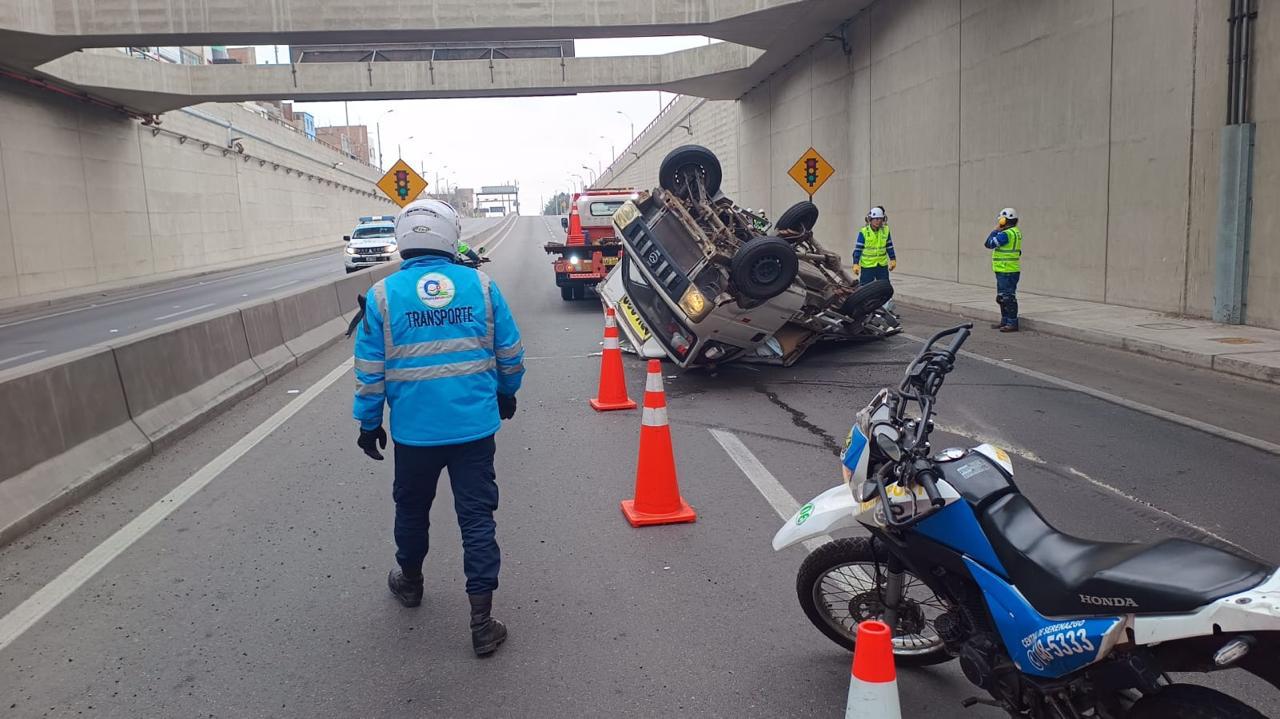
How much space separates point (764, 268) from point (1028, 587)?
7372 mm

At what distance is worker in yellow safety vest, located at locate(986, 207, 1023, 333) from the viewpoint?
14.1 m

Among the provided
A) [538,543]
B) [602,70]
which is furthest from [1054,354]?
[602,70]

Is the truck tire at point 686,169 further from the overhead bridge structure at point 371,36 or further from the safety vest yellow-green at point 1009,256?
the overhead bridge structure at point 371,36

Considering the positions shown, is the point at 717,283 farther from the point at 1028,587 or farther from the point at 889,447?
the point at 1028,587

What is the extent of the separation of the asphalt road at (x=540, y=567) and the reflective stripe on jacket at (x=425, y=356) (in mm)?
981

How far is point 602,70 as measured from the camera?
35375 mm

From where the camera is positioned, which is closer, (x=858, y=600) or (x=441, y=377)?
(x=858, y=600)

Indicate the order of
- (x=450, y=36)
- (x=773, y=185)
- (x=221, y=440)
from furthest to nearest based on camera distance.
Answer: (x=773, y=185)
(x=450, y=36)
(x=221, y=440)

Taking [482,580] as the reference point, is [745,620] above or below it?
below

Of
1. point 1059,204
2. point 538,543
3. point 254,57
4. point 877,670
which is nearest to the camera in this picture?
point 877,670

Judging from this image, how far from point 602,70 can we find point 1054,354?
26046mm

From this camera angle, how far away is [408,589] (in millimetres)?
4805

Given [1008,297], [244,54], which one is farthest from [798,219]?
[244,54]

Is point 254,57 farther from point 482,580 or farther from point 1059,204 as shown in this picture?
point 482,580
